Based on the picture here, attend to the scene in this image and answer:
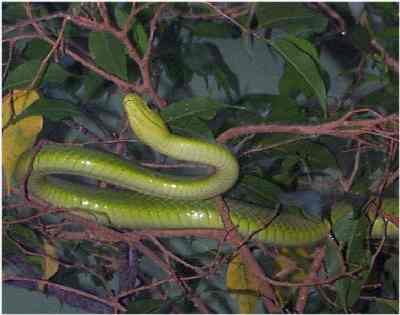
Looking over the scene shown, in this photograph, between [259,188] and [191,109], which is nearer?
[191,109]

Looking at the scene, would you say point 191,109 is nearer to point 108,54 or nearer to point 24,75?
point 108,54

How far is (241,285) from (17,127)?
0.44m

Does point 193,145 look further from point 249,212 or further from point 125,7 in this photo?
point 125,7

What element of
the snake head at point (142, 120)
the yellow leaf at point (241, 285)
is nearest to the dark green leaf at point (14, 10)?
the snake head at point (142, 120)

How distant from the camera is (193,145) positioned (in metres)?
0.79

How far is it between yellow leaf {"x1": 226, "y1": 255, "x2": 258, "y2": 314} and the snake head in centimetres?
35

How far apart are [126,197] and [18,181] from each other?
17 centimetres

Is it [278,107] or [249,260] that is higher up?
[278,107]

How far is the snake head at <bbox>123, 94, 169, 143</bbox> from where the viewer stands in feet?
2.49

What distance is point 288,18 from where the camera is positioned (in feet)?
3.26

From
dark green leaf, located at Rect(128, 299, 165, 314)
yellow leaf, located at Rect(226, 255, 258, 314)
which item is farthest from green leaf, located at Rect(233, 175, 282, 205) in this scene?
dark green leaf, located at Rect(128, 299, 165, 314)

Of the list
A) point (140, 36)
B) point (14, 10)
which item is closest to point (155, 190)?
point (140, 36)

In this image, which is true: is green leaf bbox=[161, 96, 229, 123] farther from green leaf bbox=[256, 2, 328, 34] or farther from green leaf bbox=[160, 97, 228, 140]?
green leaf bbox=[256, 2, 328, 34]

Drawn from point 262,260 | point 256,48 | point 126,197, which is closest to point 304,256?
point 262,260
